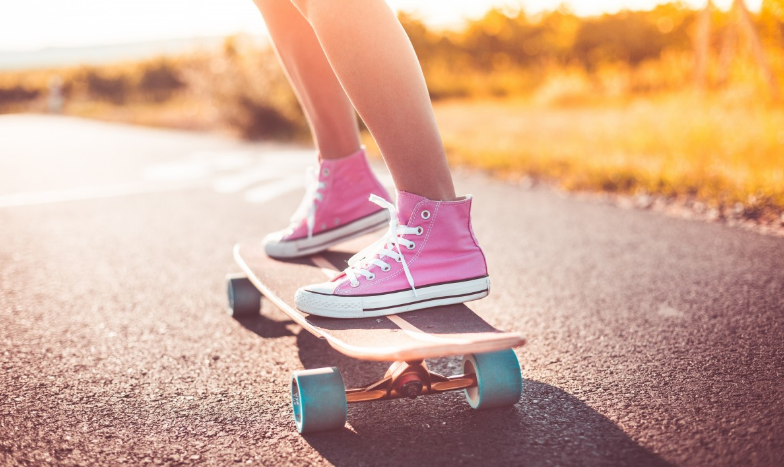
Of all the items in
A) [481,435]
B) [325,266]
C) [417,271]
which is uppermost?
[417,271]

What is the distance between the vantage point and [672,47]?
13172 mm

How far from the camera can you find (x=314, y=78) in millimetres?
1975

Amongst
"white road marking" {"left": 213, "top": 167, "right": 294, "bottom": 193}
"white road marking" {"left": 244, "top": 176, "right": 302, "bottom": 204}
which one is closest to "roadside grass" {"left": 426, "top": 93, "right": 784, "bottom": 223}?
"white road marking" {"left": 244, "top": 176, "right": 302, "bottom": 204}

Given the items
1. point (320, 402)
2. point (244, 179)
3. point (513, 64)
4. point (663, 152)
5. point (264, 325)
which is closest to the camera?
point (320, 402)

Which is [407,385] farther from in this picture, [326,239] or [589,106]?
[589,106]

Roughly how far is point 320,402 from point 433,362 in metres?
0.52

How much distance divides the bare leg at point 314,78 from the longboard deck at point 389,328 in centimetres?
37

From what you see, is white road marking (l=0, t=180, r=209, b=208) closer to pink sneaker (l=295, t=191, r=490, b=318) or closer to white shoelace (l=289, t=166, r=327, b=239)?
white shoelace (l=289, t=166, r=327, b=239)

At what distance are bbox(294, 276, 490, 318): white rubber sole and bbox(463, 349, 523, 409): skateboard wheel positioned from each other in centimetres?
15

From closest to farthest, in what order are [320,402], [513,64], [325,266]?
1. [320,402]
2. [325,266]
3. [513,64]

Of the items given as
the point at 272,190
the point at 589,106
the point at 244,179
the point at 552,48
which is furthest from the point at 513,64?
the point at 272,190

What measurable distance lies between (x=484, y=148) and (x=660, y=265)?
123 inches

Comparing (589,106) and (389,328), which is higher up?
(389,328)

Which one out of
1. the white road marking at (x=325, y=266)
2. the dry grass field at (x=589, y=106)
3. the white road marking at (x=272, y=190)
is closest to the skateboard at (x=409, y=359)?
the white road marking at (x=325, y=266)
